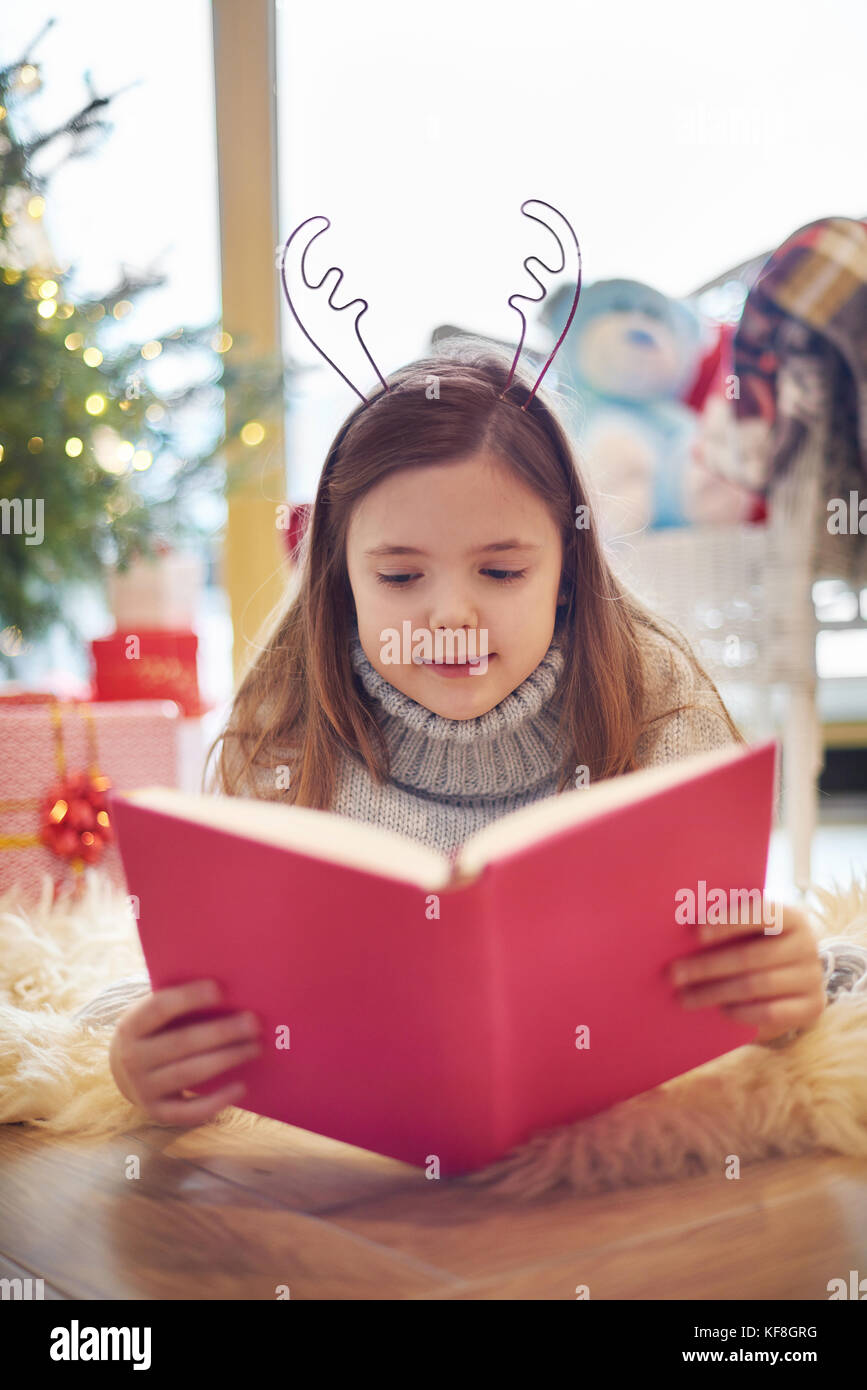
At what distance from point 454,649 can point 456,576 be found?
0.05 meters

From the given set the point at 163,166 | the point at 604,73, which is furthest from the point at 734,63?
the point at 163,166

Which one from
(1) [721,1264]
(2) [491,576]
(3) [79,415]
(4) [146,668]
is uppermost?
(3) [79,415]

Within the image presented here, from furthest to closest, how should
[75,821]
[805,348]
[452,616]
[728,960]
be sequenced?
[805,348] < [75,821] < [452,616] < [728,960]

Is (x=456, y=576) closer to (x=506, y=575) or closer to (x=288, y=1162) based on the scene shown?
(x=506, y=575)

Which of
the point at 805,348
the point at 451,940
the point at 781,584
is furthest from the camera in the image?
the point at 781,584

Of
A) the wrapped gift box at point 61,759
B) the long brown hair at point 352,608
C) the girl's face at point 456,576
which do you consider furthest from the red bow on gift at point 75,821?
the girl's face at point 456,576

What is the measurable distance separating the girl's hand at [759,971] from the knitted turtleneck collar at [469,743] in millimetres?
324

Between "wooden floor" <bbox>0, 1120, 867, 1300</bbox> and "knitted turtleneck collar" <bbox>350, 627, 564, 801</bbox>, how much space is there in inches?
13.6

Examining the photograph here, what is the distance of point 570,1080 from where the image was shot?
0.60 m

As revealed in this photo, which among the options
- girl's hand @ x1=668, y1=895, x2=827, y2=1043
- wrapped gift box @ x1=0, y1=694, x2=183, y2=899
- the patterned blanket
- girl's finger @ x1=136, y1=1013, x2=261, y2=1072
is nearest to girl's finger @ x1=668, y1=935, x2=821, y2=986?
girl's hand @ x1=668, y1=895, x2=827, y2=1043

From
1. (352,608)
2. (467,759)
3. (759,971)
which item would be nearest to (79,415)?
(352,608)

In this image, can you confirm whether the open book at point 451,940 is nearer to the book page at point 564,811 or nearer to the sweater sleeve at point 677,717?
→ the book page at point 564,811

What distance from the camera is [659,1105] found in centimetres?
68
